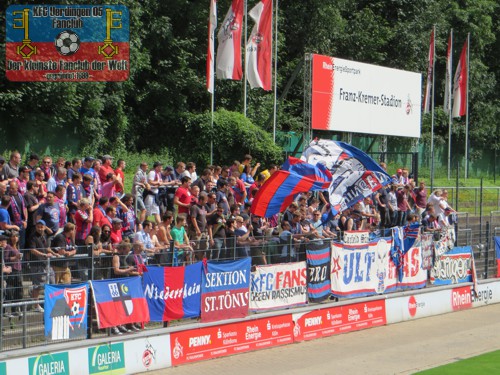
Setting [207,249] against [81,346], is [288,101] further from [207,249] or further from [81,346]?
[81,346]

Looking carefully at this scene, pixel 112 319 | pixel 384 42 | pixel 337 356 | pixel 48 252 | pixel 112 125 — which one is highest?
pixel 384 42

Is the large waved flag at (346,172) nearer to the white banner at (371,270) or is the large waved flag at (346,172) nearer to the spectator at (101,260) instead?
the white banner at (371,270)

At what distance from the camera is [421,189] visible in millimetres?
27266

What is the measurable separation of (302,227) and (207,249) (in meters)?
4.24

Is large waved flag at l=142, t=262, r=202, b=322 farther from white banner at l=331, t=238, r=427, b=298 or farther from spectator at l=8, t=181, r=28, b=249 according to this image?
white banner at l=331, t=238, r=427, b=298

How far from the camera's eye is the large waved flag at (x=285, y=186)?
1850 centimetres

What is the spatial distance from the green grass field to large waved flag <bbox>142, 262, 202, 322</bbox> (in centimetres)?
388

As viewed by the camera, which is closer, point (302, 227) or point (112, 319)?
point (112, 319)

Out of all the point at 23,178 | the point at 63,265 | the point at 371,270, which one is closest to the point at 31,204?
the point at 23,178

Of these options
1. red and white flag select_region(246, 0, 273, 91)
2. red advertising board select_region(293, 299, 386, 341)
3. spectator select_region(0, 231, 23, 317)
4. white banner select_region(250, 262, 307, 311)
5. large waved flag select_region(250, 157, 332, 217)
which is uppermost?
red and white flag select_region(246, 0, 273, 91)

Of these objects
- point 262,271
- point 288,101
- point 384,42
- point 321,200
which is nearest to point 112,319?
point 262,271

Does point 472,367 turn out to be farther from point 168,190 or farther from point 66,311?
point 168,190

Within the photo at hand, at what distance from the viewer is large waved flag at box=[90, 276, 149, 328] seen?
13477 mm

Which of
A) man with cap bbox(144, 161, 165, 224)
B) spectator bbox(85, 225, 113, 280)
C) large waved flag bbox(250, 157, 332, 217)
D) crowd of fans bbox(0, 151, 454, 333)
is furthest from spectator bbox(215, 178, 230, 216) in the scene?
spectator bbox(85, 225, 113, 280)
